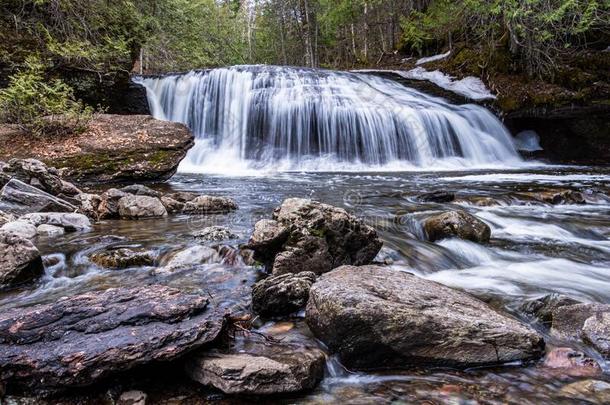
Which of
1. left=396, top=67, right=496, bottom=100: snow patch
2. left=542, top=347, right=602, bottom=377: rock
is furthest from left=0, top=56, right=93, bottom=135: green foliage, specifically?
left=396, top=67, right=496, bottom=100: snow patch

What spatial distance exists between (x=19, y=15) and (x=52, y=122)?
454cm

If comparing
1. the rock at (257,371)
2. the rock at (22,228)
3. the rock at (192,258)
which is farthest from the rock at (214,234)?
the rock at (257,371)

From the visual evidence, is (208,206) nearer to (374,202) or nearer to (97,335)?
(374,202)

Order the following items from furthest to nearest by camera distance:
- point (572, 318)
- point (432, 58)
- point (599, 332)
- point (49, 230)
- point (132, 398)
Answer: point (432, 58) → point (49, 230) → point (572, 318) → point (599, 332) → point (132, 398)

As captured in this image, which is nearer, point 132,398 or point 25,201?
point 132,398

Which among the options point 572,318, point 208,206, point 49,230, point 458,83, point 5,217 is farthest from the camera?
point 458,83

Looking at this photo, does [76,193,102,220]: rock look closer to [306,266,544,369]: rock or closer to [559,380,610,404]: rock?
[306,266,544,369]: rock

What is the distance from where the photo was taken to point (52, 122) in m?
9.37

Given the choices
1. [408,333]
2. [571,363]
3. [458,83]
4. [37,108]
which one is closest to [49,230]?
[408,333]

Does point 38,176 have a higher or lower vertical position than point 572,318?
higher

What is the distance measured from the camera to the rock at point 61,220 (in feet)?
17.6

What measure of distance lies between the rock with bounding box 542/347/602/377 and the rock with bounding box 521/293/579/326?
0.51 meters

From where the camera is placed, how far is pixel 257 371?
2107mm

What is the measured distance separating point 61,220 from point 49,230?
299 millimetres
